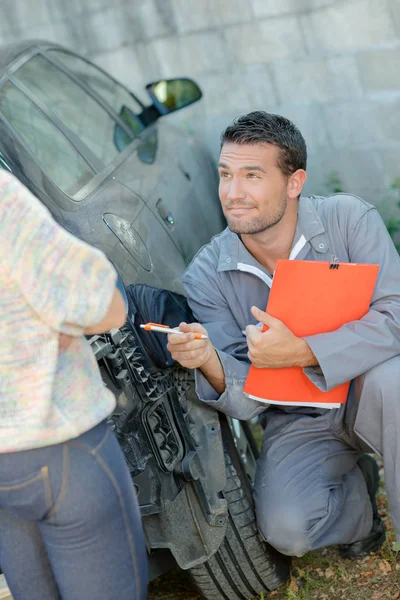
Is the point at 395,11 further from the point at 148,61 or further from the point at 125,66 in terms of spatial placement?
the point at 125,66

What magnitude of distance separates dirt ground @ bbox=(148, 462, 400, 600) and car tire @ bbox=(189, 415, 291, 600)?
0.15m

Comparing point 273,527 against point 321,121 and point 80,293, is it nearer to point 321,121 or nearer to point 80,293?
point 80,293

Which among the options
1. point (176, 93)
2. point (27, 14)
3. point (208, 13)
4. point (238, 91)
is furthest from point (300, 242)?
point (27, 14)

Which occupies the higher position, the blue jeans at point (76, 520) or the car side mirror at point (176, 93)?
the car side mirror at point (176, 93)

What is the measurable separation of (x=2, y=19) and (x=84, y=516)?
17.6 ft

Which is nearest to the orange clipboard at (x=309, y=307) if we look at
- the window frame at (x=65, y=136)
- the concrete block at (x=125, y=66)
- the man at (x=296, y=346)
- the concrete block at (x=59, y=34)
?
the man at (x=296, y=346)

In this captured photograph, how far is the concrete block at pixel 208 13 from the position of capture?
5383mm

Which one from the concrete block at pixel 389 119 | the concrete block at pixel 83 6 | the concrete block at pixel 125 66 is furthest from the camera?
the concrete block at pixel 125 66

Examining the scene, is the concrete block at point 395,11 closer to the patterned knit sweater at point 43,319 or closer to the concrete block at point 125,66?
the concrete block at point 125,66

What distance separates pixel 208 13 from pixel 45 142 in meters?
2.50

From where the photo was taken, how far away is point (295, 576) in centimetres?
323

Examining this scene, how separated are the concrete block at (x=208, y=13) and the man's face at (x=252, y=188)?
8.44 ft

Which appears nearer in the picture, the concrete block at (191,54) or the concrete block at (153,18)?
the concrete block at (191,54)

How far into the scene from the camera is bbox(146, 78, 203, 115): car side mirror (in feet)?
15.0
